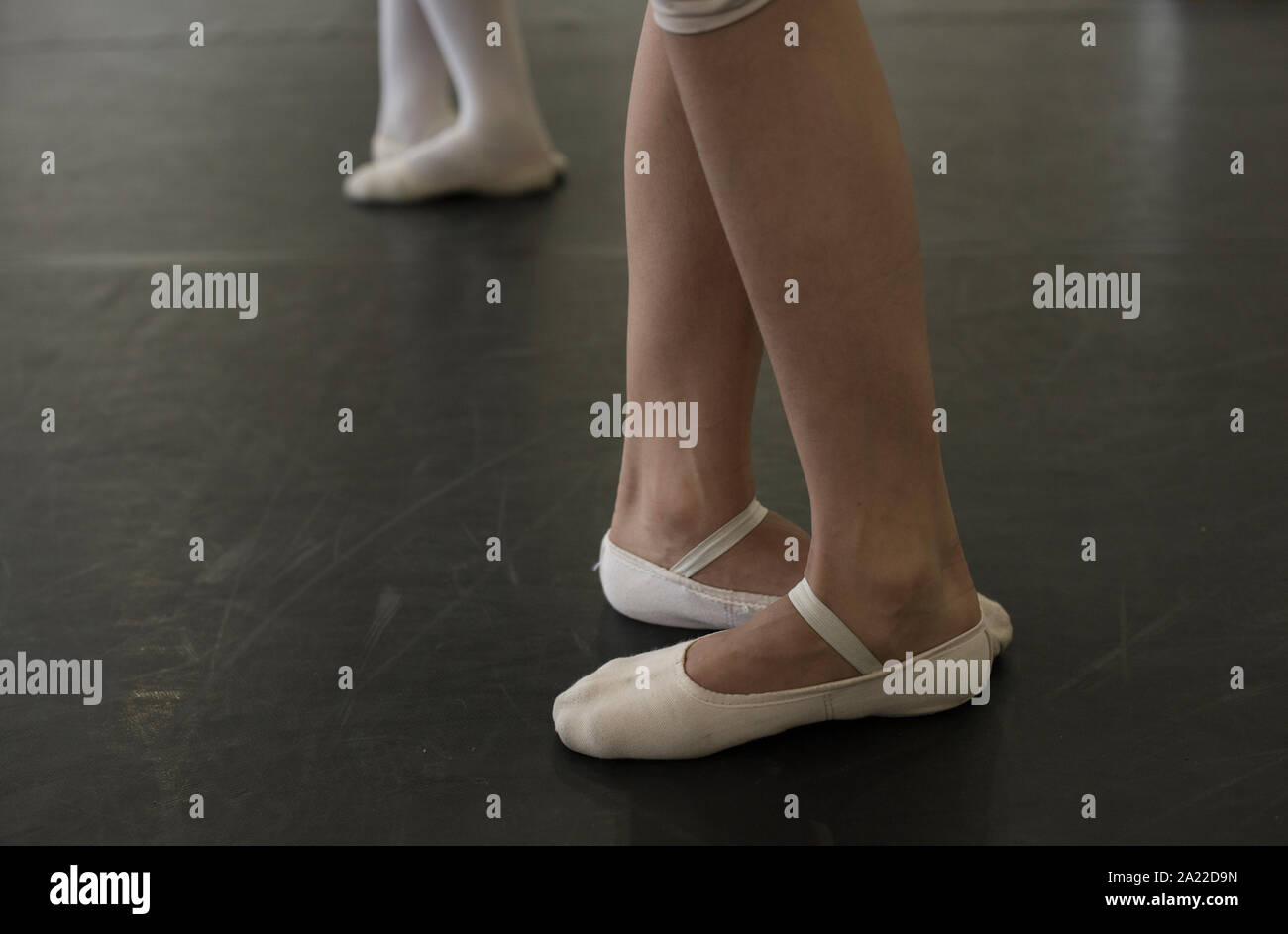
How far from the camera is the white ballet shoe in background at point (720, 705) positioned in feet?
3.05

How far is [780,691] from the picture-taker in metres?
0.94

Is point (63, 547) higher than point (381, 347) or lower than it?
lower

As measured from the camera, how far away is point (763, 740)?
95 cm

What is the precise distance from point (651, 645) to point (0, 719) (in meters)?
0.45

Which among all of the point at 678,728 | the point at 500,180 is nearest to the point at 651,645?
the point at 678,728

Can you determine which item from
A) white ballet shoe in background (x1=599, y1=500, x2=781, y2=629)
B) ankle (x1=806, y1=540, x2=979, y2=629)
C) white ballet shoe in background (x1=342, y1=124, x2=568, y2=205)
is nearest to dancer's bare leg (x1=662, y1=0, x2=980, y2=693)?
ankle (x1=806, y1=540, x2=979, y2=629)

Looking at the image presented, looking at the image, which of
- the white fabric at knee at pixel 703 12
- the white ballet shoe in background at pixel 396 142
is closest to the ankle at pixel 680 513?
the white fabric at knee at pixel 703 12

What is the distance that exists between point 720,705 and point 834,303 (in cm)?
27

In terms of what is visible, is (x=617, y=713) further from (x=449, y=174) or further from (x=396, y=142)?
(x=396, y=142)

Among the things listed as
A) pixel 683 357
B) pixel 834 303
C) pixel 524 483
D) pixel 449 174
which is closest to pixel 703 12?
pixel 834 303

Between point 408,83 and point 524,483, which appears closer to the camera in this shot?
point 524,483

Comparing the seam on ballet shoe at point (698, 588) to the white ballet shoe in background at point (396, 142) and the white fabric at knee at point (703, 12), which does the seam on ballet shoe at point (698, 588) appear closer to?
the white fabric at knee at point (703, 12)

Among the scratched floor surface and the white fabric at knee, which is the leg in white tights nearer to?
the scratched floor surface
